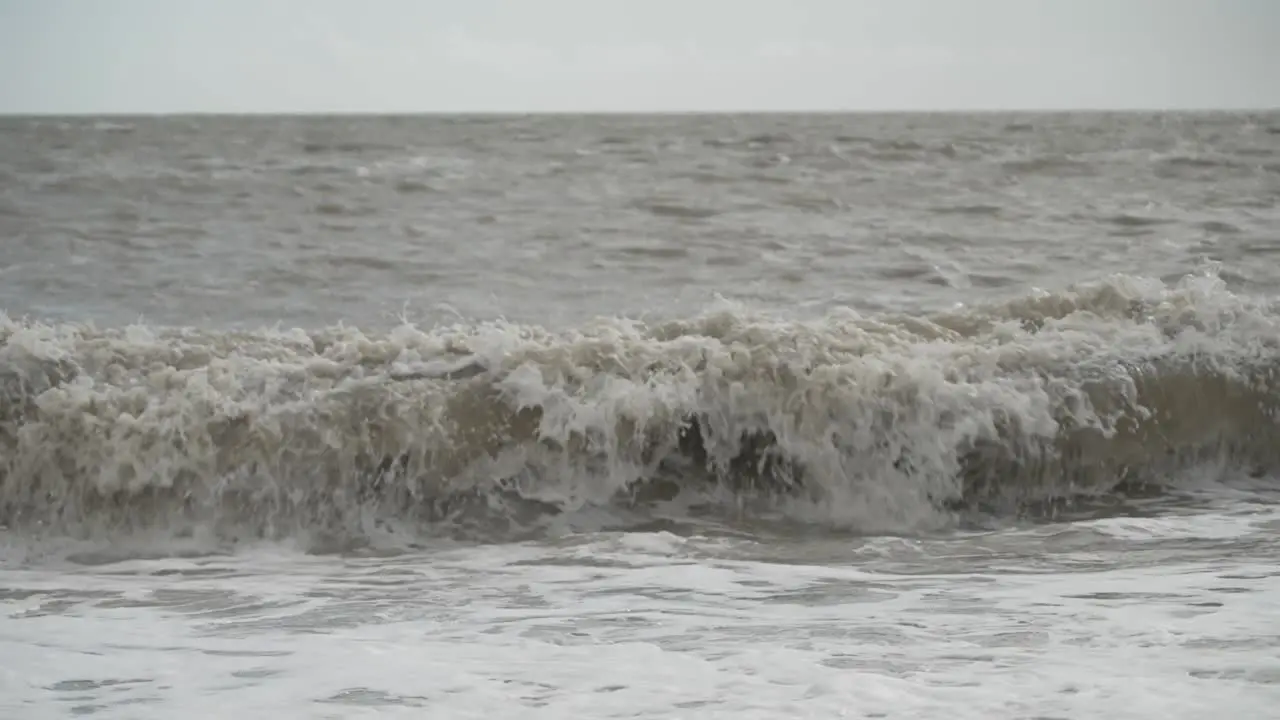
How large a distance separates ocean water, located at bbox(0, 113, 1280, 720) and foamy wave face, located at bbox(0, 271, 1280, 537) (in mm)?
16

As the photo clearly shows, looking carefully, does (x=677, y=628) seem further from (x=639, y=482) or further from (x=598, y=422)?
(x=598, y=422)

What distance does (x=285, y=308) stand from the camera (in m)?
7.76

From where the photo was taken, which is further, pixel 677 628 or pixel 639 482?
pixel 639 482

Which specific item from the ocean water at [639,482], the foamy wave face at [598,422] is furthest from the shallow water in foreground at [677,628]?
the foamy wave face at [598,422]

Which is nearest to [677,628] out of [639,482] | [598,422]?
[639,482]

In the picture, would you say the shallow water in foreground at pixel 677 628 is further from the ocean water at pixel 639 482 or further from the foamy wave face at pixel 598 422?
the foamy wave face at pixel 598 422

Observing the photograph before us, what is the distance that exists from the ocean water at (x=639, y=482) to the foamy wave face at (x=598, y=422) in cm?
2

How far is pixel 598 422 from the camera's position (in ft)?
15.7

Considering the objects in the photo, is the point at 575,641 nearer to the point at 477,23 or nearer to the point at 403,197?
the point at 403,197

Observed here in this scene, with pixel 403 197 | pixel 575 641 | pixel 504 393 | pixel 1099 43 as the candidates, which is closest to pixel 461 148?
pixel 403 197

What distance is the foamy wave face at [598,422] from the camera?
14.8ft

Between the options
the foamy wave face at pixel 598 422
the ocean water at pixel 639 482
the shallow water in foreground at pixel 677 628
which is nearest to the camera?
the shallow water in foreground at pixel 677 628

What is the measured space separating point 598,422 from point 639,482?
28 centimetres

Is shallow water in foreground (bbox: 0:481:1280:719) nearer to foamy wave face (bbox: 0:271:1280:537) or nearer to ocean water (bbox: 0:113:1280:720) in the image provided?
ocean water (bbox: 0:113:1280:720)
